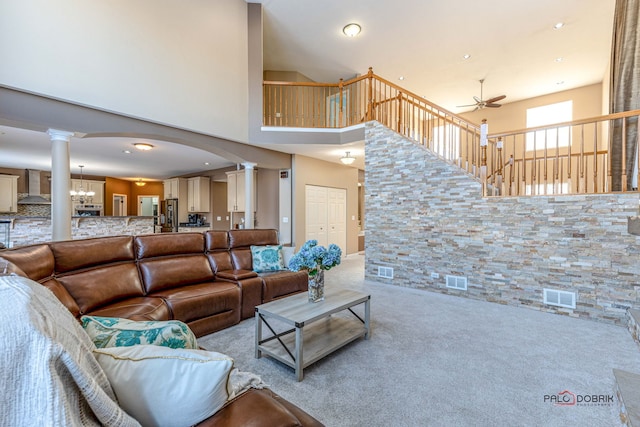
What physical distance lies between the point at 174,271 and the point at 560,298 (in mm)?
4637

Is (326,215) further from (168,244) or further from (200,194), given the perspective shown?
(168,244)

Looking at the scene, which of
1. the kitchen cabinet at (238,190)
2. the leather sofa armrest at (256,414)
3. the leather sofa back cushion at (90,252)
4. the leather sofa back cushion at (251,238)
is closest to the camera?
the leather sofa armrest at (256,414)

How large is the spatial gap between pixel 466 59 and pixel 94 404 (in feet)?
25.2

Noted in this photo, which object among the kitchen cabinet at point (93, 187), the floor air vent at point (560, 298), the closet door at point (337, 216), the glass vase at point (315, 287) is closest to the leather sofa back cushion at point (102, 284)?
the glass vase at point (315, 287)

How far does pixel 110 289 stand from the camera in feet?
8.52

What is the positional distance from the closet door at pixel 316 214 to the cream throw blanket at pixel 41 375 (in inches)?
239

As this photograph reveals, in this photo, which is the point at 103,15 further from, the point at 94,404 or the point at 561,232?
the point at 561,232

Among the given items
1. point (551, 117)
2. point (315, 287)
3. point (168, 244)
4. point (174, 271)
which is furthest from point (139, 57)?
point (551, 117)

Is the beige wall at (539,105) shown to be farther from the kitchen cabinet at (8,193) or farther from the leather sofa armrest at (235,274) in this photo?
the kitchen cabinet at (8,193)

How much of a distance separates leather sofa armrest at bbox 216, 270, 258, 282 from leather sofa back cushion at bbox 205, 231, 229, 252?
348 millimetres

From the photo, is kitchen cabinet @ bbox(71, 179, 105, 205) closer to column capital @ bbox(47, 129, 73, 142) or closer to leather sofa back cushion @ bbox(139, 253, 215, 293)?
column capital @ bbox(47, 129, 73, 142)

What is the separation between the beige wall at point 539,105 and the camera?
22.4 ft

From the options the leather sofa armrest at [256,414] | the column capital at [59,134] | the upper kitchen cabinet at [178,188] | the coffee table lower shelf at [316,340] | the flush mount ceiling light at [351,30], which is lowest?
the coffee table lower shelf at [316,340]

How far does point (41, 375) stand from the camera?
639 millimetres
